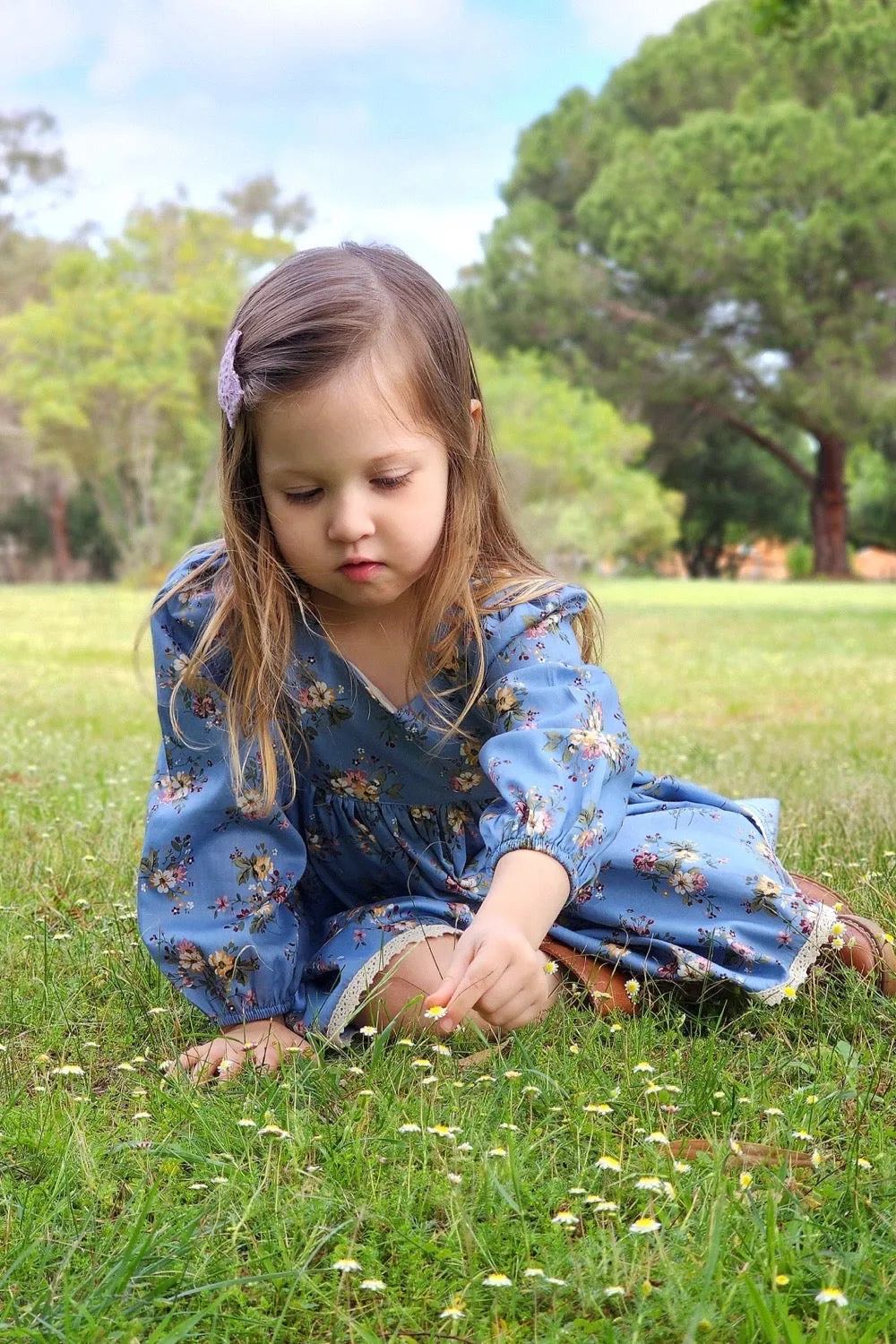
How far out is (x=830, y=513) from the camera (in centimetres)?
3862

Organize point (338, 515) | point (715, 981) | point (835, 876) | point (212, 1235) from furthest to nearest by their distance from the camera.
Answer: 1. point (835, 876)
2. point (715, 981)
3. point (338, 515)
4. point (212, 1235)

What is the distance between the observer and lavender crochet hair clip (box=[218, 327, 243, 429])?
247 centimetres

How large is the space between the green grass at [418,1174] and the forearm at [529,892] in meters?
0.22

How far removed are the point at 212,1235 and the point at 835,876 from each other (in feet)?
6.25

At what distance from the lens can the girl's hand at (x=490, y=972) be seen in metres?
1.98

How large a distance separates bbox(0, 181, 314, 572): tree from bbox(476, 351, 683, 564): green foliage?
20.7 ft

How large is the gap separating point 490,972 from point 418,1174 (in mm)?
307

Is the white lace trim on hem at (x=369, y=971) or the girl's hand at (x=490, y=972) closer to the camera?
the girl's hand at (x=490, y=972)

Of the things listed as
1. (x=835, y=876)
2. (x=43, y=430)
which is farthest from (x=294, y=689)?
(x=43, y=430)

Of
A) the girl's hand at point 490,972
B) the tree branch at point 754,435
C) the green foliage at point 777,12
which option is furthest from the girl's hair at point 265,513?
the tree branch at point 754,435

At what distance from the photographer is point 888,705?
783cm

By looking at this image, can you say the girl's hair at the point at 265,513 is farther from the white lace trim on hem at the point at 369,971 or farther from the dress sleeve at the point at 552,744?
the white lace trim on hem at the point at 369,971

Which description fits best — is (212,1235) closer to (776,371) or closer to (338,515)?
(338,515)

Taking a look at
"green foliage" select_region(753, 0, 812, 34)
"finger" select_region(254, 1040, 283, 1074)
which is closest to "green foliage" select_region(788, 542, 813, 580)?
"green foliage" select_region(753, 0, 812, 34)
